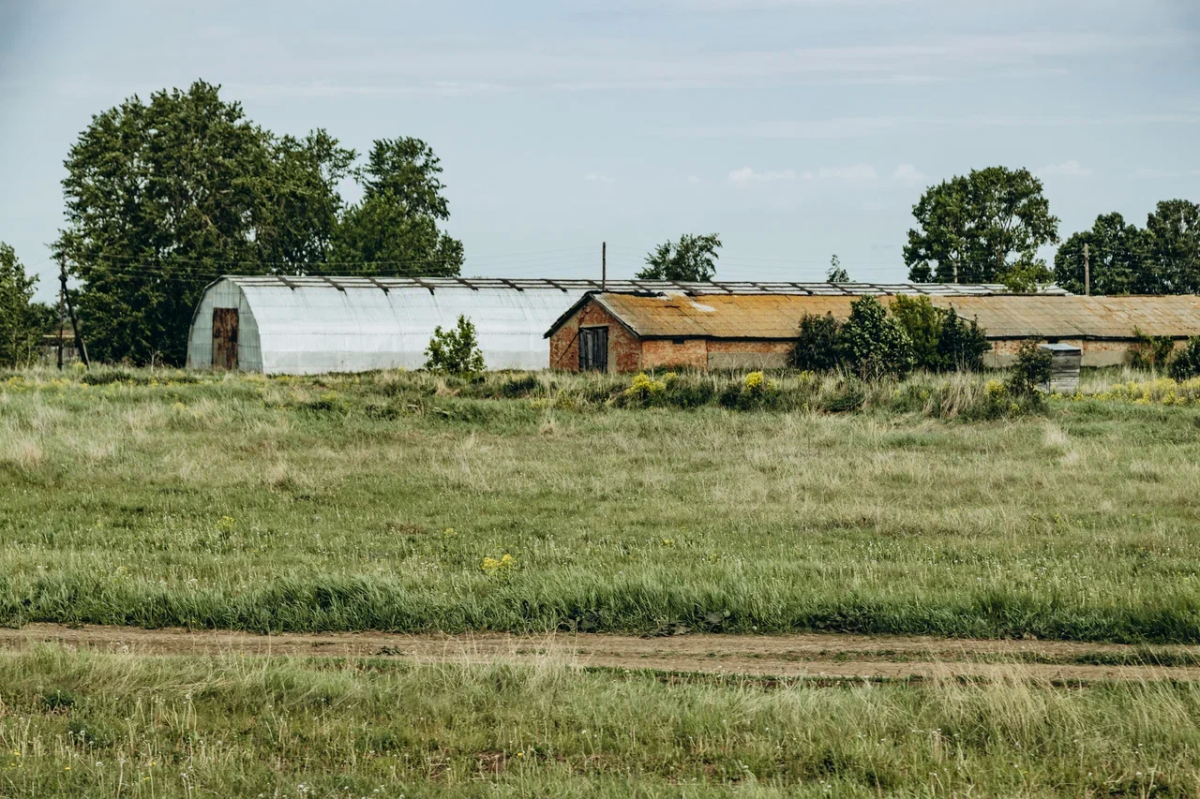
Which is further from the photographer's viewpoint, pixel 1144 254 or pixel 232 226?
pixel 1144 254

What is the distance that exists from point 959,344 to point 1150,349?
1191 centimetres

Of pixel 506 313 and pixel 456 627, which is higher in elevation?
pixel 506 313

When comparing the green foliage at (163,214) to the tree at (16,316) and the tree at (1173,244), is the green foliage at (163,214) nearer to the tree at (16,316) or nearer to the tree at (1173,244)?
the tree at (16,316)

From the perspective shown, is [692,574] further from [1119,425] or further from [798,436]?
[1119,425]

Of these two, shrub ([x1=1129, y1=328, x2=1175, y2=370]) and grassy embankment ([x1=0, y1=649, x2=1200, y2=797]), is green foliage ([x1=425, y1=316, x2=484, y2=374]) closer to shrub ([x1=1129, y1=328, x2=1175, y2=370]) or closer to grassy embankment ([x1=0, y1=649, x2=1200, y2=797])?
grassy embankment ([x1=0, y1=649, x2=1200, y2=797])

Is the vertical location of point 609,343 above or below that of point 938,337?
below

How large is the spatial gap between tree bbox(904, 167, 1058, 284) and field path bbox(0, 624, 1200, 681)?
75068 millimetres

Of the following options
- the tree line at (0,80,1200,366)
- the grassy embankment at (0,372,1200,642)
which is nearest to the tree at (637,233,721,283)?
the tree line at (0,80,1200,366)

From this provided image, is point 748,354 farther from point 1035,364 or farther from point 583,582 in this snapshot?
point 583,582

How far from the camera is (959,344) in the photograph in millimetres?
44781

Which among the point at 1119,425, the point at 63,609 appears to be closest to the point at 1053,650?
the point at 63,609

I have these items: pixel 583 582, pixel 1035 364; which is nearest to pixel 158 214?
pixel 1035 364

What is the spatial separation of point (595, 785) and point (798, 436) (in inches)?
695

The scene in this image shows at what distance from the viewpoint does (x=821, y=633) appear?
10.5 meters
